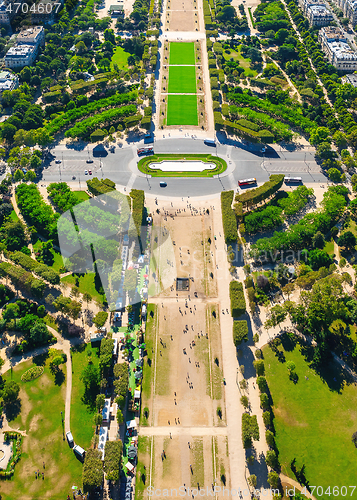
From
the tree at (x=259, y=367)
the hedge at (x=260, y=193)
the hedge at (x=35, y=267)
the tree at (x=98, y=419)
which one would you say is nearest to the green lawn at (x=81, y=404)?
the tree at (x=98, y=419)

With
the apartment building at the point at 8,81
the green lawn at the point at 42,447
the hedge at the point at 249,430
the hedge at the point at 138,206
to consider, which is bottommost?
the green lawn at the point at 42,447

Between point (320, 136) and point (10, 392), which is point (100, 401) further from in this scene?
point (320, 136)

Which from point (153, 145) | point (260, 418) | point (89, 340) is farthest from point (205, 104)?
point (260, 418)

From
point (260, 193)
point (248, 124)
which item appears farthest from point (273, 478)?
point (248, 124)

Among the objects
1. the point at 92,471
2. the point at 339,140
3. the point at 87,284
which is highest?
the point at 339,140

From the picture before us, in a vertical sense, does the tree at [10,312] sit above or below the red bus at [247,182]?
below

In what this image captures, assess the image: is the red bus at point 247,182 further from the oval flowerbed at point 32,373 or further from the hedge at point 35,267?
the oval flowerbed at point 32,373

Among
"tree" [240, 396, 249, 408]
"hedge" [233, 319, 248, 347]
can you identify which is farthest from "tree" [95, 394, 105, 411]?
"hedge" [233, 319, 248, 347]
